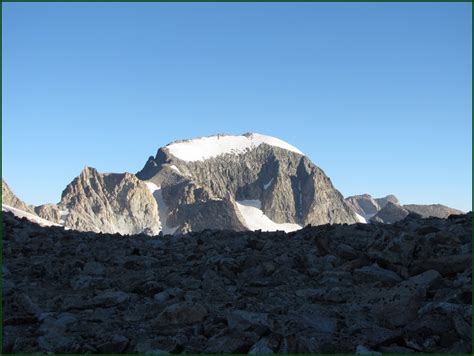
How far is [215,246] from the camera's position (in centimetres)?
1369

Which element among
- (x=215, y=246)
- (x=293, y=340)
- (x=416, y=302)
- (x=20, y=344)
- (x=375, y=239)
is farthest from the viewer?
(x=215, y=246)

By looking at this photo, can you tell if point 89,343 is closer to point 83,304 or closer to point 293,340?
point 83,304

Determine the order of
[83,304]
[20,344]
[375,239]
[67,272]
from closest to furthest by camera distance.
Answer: [20,344]
[83,304]
[67,272]
[375,239]

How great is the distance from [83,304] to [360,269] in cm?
505

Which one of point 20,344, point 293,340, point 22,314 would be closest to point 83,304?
point 22,314

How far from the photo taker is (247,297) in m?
8.33

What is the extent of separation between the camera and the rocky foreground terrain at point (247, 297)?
612cm

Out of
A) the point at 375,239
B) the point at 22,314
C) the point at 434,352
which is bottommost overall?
the point at 434,352

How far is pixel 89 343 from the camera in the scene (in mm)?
6164

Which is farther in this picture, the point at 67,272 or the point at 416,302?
the point at 67,272

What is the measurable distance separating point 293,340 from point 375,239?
683 centimetres

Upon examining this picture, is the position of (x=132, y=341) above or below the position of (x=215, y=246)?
below

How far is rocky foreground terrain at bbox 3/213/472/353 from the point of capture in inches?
241

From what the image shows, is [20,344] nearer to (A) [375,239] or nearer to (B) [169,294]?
(B) [169,294]
